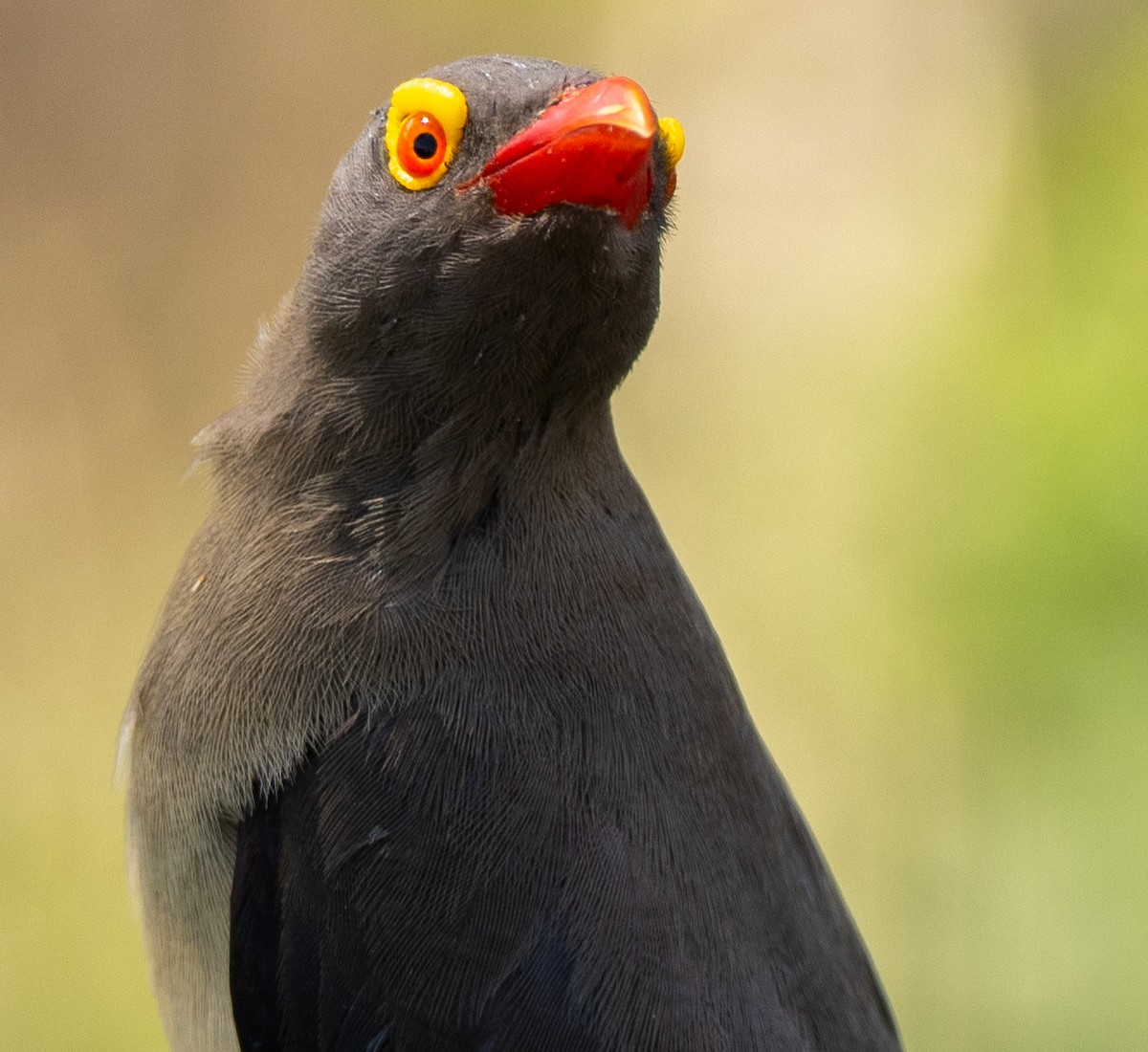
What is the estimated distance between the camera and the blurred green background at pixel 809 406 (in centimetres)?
630

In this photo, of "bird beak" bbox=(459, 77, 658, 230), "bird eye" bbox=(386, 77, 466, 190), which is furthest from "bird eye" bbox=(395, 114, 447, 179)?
"bird beak" bbox=(459, 77, 658, 230)

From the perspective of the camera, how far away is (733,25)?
794 centimetres

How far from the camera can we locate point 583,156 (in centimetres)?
267

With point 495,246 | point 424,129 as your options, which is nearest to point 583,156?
point 495,246

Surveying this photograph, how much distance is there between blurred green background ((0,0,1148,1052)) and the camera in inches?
248

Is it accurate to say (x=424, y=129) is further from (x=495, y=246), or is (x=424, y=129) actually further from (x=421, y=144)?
(x=495, y=246)

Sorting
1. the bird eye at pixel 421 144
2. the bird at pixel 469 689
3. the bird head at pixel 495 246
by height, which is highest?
the bird eye at pixel 421 144

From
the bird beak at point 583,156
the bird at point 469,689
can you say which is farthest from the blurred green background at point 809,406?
the bird beak at point 583,156

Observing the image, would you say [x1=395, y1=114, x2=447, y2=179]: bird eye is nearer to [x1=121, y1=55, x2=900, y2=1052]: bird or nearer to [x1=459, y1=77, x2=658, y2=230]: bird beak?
[x1=121, y1=55, x2=900, y2=1052]: bird

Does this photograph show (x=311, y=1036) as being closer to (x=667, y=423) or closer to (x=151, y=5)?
(x=667, y=423)

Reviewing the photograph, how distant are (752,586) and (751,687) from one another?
48 cm

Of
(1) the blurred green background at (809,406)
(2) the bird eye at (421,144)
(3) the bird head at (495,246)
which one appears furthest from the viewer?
(1) the blurred green background at (809,406)

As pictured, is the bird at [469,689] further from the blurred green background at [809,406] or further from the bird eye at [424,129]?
the blurred green background at [809,406]

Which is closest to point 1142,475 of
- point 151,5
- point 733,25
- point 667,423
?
point 667,423
